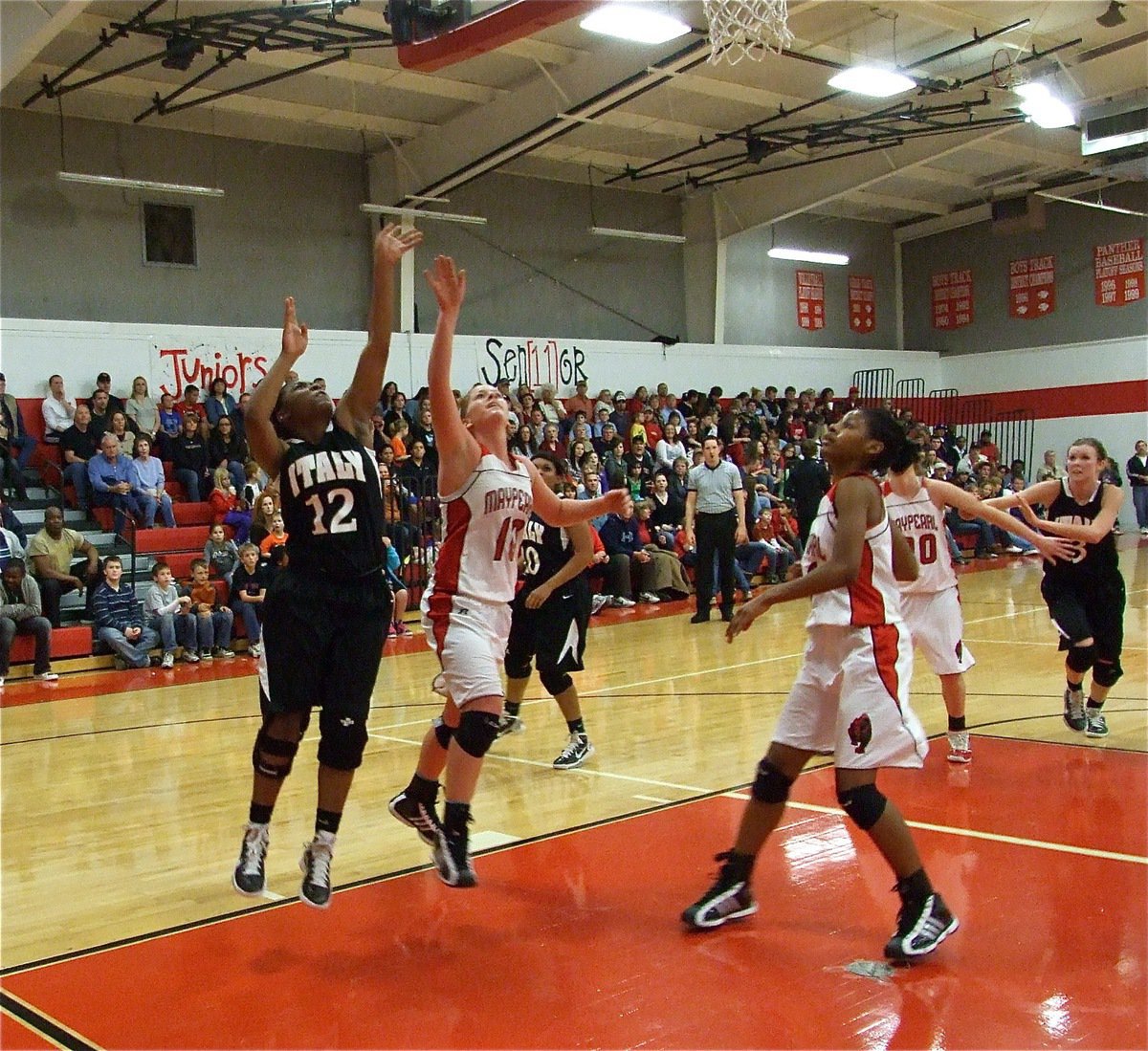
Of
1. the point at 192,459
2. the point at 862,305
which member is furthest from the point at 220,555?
the point at 862,305

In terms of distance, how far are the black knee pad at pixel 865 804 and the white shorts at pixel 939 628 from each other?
2.86 metres

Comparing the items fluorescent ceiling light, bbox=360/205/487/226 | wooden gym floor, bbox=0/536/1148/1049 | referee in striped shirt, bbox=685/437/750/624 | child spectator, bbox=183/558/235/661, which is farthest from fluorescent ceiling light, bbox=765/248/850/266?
wooden gym floor, bbox=0/536/1148/1049

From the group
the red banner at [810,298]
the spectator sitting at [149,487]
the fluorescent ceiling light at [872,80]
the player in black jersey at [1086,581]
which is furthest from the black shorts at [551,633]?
the red banner at [810,298]

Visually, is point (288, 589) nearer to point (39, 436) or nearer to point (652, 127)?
point (39, 436)

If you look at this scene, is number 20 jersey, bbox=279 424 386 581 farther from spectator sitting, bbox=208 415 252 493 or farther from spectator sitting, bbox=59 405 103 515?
spectator sitting, bbox=208 415 252 493

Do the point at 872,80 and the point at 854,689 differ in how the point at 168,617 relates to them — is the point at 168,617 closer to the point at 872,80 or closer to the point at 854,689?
the point at 854,689

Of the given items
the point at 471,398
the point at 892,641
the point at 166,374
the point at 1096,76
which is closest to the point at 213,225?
the point at 166,374

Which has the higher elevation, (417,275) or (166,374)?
(417,275)

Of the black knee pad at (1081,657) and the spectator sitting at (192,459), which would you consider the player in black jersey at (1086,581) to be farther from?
the spectator sitting at (192,459)

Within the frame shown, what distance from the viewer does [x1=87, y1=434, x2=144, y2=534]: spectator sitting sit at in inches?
573

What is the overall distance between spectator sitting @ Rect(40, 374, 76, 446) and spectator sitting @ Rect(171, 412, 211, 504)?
1597 mm

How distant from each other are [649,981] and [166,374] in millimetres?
16361

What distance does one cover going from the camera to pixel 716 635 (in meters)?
12.8

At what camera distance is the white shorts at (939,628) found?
21.8 ft
